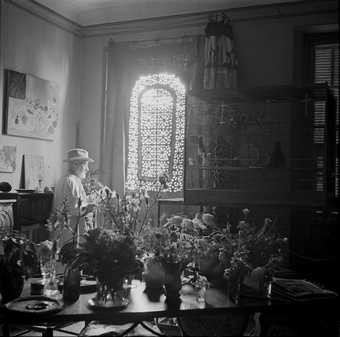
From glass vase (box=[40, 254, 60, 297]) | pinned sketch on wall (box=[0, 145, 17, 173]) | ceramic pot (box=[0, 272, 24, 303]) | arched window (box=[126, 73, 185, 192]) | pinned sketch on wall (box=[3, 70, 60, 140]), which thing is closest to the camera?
ceramic pot (box=[0, 272, 24, 303])

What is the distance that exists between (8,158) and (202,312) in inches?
142

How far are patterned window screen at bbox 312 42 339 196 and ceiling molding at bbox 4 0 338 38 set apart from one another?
→ 1.30 ft

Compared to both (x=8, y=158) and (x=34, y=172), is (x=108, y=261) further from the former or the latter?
(x=34, y=172)

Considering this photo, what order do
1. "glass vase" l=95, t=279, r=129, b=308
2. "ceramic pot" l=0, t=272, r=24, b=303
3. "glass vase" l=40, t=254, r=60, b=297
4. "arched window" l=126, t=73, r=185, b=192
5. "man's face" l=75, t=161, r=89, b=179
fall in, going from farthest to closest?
"arched window" l=126, t=73, r=185, b=192
"man's face" l=75, t=161, r=89, b=179
"glass vase" l=40, t=254, r=60, b=297
"ceramic pot" l=0, t=272, r=24, b=303
"glass vase" l=95, t=279, r=129, b=308

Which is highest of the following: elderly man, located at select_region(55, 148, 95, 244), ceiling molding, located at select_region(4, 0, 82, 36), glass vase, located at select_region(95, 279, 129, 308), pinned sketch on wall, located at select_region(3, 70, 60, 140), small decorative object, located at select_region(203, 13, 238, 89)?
ceiling molding, located at select_region(4, 0, 82, 36)

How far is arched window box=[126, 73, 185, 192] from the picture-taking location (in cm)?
640

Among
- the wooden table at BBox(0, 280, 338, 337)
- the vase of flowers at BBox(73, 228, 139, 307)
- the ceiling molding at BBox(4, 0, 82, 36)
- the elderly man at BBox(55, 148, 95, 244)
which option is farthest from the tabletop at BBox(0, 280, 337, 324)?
the ceiling molding at BBox(4, 0, 82, 36)

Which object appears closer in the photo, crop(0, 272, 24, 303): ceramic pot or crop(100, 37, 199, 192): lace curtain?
crop(0, 272, 24, 303): ceramic pot

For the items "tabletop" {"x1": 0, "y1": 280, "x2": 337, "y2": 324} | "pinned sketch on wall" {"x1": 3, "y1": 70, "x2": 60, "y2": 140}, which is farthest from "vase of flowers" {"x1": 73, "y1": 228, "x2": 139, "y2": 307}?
"pinned sketch on wall" {"x1": 3, "y1": 70, "x2": 60, "y2": 140}

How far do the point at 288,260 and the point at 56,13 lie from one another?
13.6 ft

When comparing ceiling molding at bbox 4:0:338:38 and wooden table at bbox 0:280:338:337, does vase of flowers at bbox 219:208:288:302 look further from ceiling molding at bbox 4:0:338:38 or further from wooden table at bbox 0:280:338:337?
ceiling molding at bbox 4:0:338:38

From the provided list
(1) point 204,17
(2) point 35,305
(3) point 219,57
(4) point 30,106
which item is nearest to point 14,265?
(2) point 35,305

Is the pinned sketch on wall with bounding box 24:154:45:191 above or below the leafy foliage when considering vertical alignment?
above

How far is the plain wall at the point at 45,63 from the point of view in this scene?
220 inches
